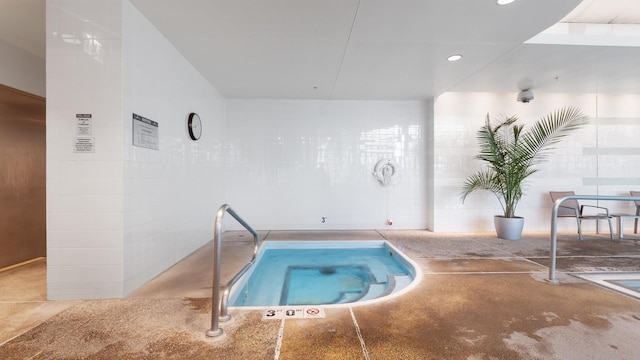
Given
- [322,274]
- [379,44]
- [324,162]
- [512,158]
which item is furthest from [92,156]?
[512,158]

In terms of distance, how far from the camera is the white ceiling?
249cm

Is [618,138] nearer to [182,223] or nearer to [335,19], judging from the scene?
[335,19]

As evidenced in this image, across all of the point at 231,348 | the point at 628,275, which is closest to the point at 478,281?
the point at 628,275

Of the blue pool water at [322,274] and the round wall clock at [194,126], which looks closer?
the blue pool water at [322,274]

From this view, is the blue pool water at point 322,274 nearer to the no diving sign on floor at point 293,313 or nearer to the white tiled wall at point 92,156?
the no diving sign on floor at point 293,313

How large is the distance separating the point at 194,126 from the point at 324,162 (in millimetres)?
2466

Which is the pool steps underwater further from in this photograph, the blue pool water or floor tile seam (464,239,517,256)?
floor tile seam (464,239,517,256)

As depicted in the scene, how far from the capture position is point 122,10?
2295 mm

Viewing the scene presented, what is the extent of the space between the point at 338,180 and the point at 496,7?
11.5 feet

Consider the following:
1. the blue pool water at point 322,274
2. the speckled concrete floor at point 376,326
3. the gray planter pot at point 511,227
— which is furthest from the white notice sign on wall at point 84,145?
the gray planter pot at point 511,227

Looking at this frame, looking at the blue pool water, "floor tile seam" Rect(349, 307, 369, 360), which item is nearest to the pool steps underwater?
the blue pool water

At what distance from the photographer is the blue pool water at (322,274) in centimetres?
290

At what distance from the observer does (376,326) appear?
1815mm

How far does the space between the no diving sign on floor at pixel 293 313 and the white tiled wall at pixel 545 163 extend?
382cm
